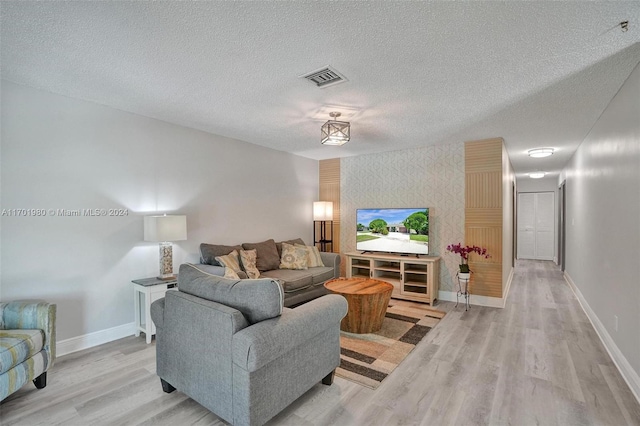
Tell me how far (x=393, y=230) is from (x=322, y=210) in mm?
1380

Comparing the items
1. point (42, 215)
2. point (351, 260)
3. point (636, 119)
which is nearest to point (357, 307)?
point (351, 260)

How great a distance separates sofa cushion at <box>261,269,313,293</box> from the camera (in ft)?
12.9

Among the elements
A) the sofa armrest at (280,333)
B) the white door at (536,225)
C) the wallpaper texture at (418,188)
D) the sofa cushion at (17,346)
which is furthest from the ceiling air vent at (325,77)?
the white door at (536,225)

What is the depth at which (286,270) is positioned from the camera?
4.49m

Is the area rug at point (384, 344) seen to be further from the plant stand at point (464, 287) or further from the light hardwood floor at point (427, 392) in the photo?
the plant stand at point (464, 287)

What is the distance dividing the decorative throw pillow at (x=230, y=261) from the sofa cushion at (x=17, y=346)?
1683 millimetres

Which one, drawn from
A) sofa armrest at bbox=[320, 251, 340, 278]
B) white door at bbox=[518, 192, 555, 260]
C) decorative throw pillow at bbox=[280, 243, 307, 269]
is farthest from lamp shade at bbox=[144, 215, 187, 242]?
white door at bbox=[518, 192, 555, 260]

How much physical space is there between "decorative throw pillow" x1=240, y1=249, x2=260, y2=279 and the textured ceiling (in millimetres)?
1719

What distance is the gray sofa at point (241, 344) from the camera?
5.66ft

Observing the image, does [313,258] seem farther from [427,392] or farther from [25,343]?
[25,343]

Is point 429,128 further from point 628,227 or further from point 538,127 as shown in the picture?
point 628,227

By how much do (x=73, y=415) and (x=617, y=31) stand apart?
165 inches

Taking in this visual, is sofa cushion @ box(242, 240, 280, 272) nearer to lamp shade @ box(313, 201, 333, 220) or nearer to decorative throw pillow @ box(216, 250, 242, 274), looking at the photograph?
decorative throw pillow @ box(216, 250, 242, 274)

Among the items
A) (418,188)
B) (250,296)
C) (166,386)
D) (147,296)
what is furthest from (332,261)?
(250,296)
